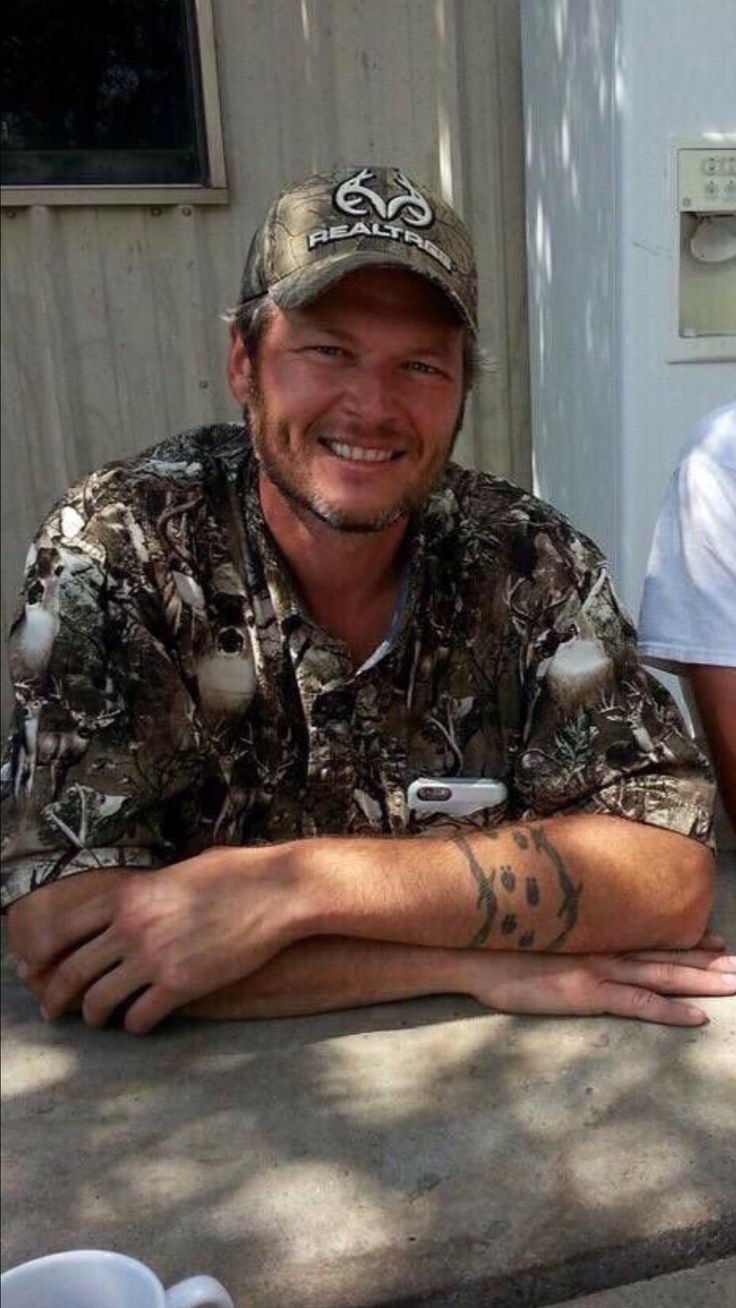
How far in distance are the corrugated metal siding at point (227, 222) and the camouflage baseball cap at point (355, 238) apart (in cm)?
161

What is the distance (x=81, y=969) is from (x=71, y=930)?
0.17 feet

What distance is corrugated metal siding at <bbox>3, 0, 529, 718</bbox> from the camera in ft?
9.88

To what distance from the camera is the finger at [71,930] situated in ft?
4.26

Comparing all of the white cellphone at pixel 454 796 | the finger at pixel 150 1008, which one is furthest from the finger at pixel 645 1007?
the finger at pixel 150 1008

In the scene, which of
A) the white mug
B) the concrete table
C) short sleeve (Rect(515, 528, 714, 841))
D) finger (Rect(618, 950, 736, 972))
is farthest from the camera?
short sleeve (Rect(515, 528, 714, 841))

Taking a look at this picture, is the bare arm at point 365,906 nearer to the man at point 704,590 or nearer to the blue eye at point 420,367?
the man at point 704,590

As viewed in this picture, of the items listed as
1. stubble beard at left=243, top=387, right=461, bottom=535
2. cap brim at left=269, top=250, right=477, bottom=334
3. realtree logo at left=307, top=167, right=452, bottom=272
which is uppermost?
realtree logo at left=307, top=167, right=452, bottom=272

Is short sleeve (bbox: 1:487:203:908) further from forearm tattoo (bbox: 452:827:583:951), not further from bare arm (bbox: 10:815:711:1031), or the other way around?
forearm tattoo (bbox: 452:827:583:951)

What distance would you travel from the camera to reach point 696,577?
1.82 metres

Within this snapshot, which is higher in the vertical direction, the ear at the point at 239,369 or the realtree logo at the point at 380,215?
the realtree logo at the point at 380,215

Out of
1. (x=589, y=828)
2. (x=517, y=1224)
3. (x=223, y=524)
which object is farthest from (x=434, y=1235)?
(x=223, y=524)

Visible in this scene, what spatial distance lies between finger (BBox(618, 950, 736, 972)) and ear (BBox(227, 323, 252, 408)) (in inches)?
37.2

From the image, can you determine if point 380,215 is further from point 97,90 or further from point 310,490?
point 97,90

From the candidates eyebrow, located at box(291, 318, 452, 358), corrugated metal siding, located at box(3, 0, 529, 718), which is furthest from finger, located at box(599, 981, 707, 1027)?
corrugated metal siding, located at box(3, 0, 529, 718)
